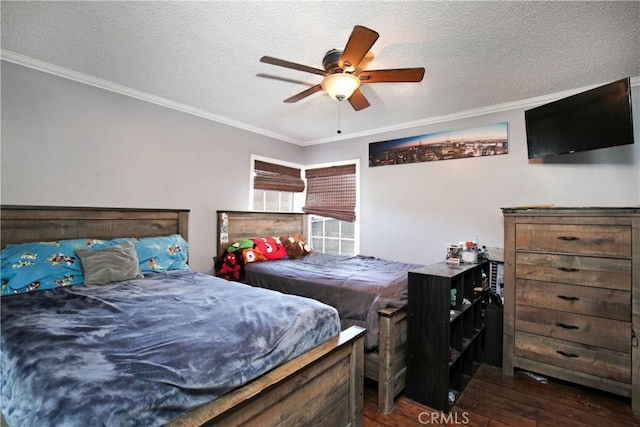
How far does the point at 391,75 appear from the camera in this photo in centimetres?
190

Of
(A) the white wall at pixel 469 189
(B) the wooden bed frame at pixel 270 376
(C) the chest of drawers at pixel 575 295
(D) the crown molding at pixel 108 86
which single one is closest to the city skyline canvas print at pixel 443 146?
(A) the white wall at pixel 469 189

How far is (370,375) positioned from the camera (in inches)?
81.9

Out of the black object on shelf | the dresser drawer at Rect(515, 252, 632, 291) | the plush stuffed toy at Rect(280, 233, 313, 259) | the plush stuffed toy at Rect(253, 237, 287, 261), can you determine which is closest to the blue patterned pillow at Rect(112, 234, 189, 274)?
the plush stuffed toy at Rect(253, 237, 287, 261)

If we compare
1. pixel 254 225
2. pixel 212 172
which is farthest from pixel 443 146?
pixel 212 172

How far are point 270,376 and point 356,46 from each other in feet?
5.52

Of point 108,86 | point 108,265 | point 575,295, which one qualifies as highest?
point 108,86

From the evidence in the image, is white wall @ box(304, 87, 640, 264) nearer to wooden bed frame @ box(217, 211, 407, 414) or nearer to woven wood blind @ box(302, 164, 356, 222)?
woven wood blind @ box(302, 164, 356, 222)

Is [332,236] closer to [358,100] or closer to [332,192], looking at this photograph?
[332,192]

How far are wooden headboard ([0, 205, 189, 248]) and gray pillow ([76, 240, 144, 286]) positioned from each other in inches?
14.0

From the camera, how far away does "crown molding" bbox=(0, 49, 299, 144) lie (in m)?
2.17

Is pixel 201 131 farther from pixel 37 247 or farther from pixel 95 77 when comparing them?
pixel 37 247

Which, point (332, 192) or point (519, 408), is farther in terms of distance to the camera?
point (332, 192)

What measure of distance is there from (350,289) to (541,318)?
1.53 metres

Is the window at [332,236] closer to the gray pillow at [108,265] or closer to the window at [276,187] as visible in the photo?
the window at [276,187]
